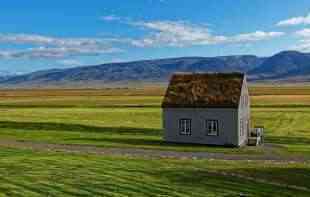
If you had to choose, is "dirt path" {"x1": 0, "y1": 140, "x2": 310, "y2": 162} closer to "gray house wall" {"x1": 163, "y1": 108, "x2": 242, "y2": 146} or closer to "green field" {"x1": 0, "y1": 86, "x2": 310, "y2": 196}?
"green field" {"x1": 0, "y1": 86, "x2": 310, "y2": 196}

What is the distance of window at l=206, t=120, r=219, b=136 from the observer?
42.0 m

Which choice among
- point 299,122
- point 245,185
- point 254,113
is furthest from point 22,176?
point 254,113

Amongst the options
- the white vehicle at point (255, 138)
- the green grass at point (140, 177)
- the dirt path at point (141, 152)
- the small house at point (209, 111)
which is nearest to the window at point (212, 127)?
the small house at point (209, 111)

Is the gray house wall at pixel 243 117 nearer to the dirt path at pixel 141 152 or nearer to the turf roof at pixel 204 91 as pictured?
the turf roof at pixel 204 91

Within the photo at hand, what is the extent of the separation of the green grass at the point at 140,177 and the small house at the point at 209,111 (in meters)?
11.9

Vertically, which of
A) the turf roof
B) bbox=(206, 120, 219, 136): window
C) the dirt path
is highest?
the turf roof

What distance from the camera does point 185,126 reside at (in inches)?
1706

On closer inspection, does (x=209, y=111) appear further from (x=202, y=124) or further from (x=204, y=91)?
(x=204, y=91)

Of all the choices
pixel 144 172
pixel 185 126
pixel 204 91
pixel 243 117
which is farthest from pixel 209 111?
pixel 144 172

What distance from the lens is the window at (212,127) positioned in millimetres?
42031

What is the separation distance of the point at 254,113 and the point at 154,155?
4516cm

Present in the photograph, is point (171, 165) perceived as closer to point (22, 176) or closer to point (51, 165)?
point (51, 165)

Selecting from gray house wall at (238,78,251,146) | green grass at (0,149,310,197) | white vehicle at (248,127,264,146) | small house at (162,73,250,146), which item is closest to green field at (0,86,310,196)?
green grass at (0,149,310,197)

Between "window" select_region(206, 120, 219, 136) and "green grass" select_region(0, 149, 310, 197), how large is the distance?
1236cm
